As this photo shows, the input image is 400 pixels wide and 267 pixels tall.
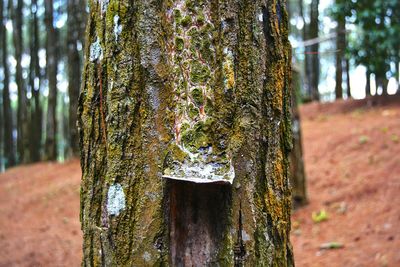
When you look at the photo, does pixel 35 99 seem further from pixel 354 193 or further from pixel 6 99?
pixel 354 193

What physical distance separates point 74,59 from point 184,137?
13443 millimetres

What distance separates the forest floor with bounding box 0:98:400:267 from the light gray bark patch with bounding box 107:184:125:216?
4.10 m

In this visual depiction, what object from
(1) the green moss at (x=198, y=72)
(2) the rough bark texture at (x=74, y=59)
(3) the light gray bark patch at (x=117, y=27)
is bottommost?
(1) the green moss at (x=198, y=72)

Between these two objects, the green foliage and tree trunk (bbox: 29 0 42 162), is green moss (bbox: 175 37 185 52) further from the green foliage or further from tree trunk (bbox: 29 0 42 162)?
tree trunk (bbox: 29 0 42 162)

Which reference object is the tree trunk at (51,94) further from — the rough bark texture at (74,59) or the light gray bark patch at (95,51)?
the light gray bark patch at (95,51)

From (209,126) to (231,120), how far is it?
0.32ft

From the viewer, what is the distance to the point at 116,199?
158cm

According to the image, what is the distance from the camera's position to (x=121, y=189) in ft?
5.19

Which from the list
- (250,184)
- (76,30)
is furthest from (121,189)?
(76,30)

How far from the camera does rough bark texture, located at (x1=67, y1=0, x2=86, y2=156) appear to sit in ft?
44.8

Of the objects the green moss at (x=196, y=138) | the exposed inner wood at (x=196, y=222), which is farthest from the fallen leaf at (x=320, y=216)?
the green moss at (x=196, y=138)

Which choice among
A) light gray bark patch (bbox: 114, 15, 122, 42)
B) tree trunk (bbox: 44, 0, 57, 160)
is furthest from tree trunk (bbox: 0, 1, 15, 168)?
light gray bark patch (bbox: 114, 15, 122, 42)

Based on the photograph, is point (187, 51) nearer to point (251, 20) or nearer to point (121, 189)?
point (251, 20)

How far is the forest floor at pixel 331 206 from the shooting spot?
5.59m
